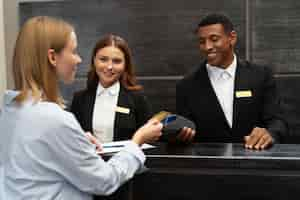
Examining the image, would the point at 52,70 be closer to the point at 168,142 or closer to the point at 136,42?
the point at 168,142

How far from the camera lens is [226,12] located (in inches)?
114

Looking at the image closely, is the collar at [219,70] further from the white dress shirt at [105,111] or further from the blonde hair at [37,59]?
the blonde hair at [37,59]

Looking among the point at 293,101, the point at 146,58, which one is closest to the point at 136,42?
the point at 146,58

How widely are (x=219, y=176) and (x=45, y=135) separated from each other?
1.72 ft

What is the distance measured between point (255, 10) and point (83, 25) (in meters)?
1.14

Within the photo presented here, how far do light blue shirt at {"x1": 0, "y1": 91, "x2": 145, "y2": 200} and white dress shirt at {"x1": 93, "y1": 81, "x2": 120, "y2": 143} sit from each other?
3.37ft

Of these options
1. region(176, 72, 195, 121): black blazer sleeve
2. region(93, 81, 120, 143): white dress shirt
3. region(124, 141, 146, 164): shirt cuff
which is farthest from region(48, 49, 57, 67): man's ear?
region(176, 72, 195, 121): black blazer sleeve

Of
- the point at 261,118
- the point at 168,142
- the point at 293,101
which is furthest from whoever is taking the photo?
the point at 293,101

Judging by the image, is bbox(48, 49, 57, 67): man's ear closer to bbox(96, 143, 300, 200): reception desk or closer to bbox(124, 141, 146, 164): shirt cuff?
bbox(124, 141, 146, 164): shirt cuff

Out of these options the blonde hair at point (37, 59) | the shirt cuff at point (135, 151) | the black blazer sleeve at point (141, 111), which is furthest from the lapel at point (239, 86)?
the blonde hair at point (37, 59)

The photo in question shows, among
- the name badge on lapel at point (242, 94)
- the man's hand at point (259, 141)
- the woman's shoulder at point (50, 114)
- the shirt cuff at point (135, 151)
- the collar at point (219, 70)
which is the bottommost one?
the man's hand at point (259, 141)

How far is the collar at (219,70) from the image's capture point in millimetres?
2334

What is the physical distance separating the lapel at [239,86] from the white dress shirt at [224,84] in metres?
0.02

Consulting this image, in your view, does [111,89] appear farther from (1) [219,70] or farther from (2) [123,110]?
(1) [219,70]
